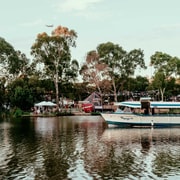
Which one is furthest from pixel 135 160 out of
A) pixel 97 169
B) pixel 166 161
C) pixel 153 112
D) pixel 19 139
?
pixel 153 112

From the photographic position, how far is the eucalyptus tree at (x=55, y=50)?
8338 cm

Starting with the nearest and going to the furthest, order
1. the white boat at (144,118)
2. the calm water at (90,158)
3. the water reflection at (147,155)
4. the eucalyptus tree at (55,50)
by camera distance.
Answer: the calm water at (90,158)
the water reflection at (147,155)
the white boat at (144,118)
the eucalyptus tree at (55,50)

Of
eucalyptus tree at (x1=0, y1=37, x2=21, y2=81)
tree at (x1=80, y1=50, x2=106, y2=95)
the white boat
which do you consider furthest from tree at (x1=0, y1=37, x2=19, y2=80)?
→ the white boat

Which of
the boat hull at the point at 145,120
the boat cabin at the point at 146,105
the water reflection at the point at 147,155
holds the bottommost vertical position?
the water reflection at the point at 147,155

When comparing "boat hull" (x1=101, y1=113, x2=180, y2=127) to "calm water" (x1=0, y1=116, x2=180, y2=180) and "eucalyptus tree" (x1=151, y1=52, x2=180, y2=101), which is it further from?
"eucalyptus tree" (x1=151, y1=52, x2=180, y2=101)

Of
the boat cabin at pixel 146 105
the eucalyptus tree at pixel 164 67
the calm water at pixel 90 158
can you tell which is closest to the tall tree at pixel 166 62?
the eucalyptus tree at pixel 164 67

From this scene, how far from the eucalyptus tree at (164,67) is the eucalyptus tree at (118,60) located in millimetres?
6186

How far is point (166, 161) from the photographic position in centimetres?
2233

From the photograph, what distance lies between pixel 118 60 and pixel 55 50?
2196cm

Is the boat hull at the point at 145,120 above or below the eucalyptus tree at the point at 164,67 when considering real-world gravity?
below

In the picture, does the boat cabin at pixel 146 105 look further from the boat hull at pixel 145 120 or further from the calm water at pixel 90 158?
the calm water at pixel 90 158

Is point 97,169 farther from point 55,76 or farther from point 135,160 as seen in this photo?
point 55,76

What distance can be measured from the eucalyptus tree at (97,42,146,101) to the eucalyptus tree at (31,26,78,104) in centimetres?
1548

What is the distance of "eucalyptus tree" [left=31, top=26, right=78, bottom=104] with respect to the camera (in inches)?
3282
